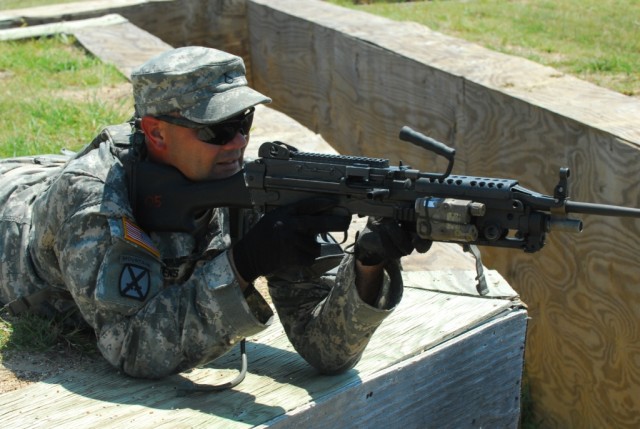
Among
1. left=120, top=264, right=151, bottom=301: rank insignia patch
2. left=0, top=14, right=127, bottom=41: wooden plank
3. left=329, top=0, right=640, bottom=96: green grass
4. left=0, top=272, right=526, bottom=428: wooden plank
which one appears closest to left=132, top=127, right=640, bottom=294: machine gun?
left=120, top=264, right=151, bottom=301: rank insignia patch

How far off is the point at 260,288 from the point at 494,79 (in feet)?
7.77

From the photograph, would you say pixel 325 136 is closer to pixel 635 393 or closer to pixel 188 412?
pixel 635 393

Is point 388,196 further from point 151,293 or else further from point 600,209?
point 151,293

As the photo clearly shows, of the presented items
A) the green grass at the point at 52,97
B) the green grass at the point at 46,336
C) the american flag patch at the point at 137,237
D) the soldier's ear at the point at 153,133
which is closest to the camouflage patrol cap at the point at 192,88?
the soldier's ear at the point at 153,133

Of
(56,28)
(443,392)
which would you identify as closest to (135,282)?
(443,392)

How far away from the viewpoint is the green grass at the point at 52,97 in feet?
19.1

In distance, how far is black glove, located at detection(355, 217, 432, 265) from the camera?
2811 mm

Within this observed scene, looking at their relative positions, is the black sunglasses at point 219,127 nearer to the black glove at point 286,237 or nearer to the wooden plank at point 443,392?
the black glove at point 286,237

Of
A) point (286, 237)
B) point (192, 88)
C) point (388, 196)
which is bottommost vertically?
point (286, 237)

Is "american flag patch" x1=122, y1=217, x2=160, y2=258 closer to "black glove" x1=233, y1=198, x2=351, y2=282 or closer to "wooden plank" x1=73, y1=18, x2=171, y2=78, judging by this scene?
"black glove" x1=233, y1=198, x2=351, y2=282

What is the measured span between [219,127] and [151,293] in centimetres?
58

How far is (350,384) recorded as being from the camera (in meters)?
3.27

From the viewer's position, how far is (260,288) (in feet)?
13.8

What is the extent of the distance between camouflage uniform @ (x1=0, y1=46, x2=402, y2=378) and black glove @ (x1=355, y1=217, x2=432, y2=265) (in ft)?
0.72
